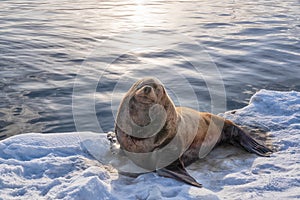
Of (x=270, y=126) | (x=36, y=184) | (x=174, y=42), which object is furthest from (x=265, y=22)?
(x=36, y=184)

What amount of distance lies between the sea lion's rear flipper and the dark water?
1490 mm

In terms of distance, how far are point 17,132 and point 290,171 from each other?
3598 millimetres

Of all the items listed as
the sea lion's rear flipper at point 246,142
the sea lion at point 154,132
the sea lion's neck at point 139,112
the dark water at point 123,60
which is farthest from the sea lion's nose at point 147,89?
the dark water at point 123,60

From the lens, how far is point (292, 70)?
9930 mm

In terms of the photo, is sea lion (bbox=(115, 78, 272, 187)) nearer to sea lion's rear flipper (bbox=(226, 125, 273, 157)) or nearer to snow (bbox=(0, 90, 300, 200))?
snow (bbox=(0, 90, 300, 200))

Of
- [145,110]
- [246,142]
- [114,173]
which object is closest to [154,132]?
[145,110]

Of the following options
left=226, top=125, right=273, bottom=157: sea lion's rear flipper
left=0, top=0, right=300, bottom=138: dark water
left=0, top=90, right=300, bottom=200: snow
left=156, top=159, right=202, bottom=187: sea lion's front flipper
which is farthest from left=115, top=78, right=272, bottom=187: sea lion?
left=0, top=0, right=300, bottom=138: dark water

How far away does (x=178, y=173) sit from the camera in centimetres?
452

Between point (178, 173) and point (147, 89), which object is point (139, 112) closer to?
point (147, 89)

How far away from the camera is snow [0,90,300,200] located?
4.13 meters

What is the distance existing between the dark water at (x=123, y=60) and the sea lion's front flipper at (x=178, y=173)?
6.45 ft

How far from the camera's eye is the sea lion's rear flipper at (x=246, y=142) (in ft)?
17.6

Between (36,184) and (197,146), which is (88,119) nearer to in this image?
(197,146)

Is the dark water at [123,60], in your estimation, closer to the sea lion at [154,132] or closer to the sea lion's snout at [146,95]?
the sea lion at [154,132]
